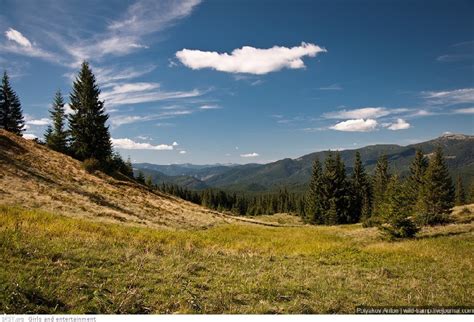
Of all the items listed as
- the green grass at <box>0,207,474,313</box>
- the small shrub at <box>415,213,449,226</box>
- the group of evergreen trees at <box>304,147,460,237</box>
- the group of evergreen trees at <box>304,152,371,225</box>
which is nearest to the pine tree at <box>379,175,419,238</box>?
the small shrub at <box>415,213,449,226</box>

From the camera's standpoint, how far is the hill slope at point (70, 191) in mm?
24891

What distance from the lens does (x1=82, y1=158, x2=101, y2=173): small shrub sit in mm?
41531

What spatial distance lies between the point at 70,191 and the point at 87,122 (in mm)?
18674

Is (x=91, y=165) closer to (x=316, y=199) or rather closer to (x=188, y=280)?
(x=188, y=280)

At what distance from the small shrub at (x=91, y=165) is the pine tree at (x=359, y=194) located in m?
50.0

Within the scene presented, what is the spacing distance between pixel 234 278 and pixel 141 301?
3423 mm

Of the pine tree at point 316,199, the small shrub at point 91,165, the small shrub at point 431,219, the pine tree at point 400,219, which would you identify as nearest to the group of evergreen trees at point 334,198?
the pine tree at point 316,199

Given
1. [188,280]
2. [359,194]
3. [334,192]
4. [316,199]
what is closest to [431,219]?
[334,192]

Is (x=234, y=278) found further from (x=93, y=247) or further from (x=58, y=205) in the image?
(x=58, y=205)

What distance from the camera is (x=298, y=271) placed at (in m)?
11.8

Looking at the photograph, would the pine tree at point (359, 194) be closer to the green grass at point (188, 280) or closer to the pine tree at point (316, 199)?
the pine tree at point (316, 199)

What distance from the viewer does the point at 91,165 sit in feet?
138

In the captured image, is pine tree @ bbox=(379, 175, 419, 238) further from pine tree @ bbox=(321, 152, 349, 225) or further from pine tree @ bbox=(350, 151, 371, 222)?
pine tree @ bbox=(350, 151, 371, 222)
